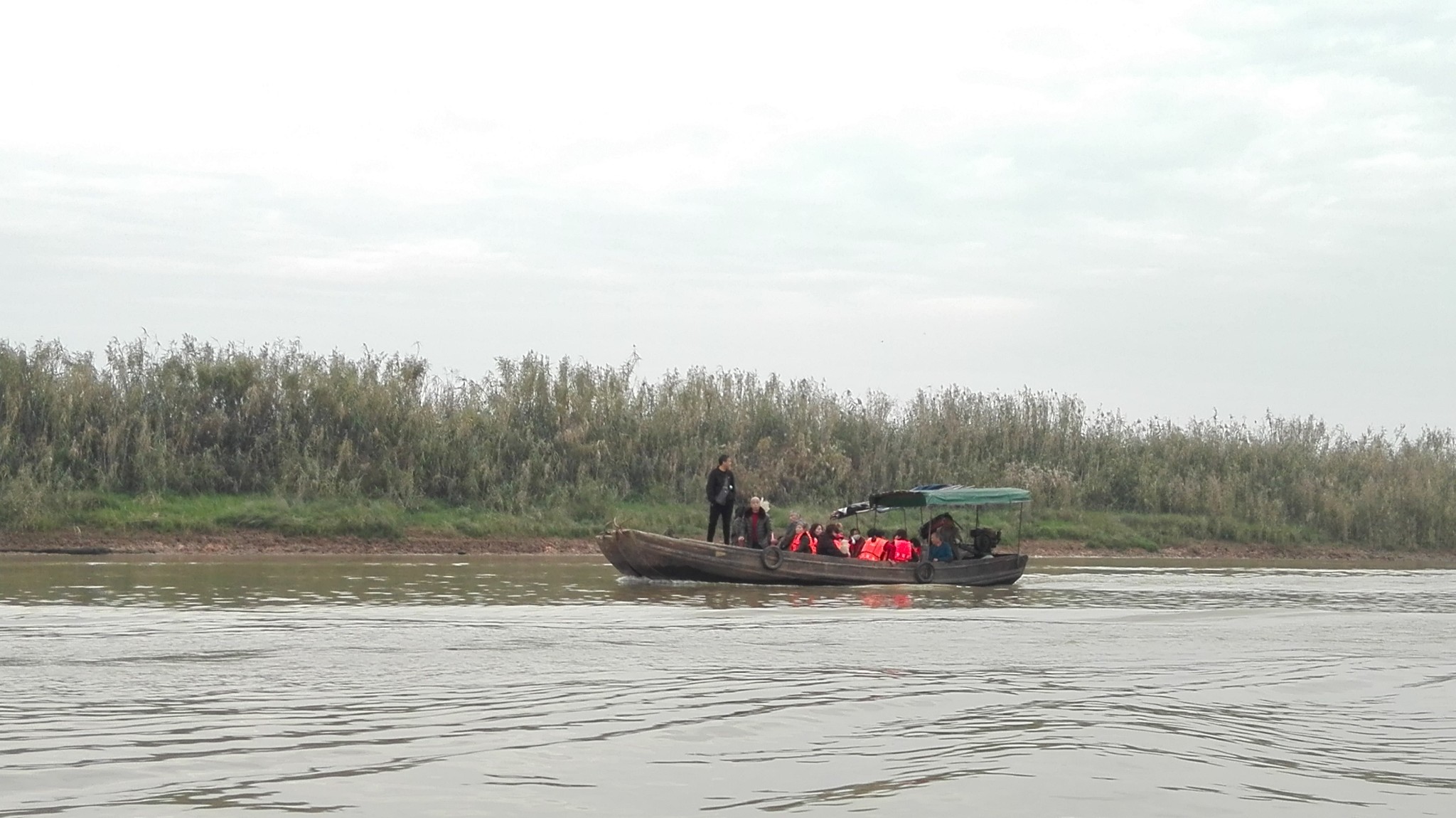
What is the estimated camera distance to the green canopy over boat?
26.0 m

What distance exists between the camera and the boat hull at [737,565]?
2375 centimetres

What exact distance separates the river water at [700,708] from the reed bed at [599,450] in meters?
14.4

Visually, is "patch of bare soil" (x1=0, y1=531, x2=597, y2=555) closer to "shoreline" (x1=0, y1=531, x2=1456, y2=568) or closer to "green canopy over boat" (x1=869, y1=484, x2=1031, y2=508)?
"shoreline" (x1=0, y1=531, x2=1456, y2=568)

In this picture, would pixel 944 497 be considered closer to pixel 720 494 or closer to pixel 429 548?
pixel 720 494

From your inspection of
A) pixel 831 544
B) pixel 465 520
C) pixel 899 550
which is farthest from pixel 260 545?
pixel 899 550

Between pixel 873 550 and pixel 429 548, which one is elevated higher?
pixel 873 550

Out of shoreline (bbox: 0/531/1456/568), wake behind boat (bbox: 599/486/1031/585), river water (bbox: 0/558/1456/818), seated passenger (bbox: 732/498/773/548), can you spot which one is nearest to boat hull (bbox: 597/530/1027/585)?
wake behind boat (bbox: 599/486/1031/585)

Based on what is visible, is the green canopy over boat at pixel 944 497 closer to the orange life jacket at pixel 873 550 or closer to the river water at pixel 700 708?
the orange life jacket at pixel 873 550

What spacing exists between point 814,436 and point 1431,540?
16227 millimetres

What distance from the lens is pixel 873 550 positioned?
25844 millimetres

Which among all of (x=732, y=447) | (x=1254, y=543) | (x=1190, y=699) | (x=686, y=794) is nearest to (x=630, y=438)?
(x=732, y=447)

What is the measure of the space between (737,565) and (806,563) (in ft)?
3.58

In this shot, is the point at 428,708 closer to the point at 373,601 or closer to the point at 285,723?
the point at 285,723

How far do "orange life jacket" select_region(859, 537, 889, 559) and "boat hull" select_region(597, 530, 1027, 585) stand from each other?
577 mm
